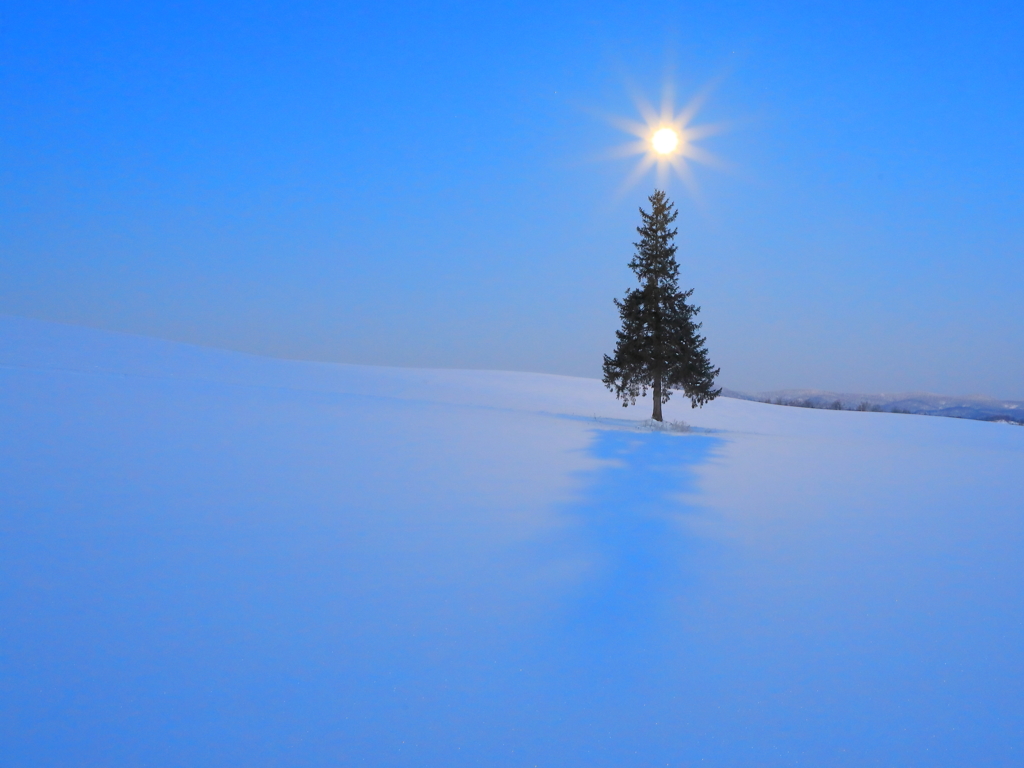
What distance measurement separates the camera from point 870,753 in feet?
10.4

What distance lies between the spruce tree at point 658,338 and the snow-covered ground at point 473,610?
1245 centimetres

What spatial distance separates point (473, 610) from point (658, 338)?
19.4 m

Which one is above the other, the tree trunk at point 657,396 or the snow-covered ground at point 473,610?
the tree trunk at point 657,396

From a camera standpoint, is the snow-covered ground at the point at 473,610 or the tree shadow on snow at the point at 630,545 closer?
the snow-covered ground at the point at 473,610

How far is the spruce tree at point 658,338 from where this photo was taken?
2223cm

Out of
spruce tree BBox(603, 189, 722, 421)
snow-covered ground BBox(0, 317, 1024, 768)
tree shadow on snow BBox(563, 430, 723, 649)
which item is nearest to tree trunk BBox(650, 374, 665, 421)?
spruce tree BBox(603, 189, 722, 421)

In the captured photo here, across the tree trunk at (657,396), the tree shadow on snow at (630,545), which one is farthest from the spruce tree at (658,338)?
the tree shadow on snow at (630,545)

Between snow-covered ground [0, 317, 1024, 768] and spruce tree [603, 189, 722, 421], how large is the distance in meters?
12.5

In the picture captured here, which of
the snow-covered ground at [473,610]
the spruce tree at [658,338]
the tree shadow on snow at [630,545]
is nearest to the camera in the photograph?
the snow-covered ground at [473,610]

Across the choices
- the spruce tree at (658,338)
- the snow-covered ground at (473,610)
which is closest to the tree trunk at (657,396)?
the spruce tree at (658,338)

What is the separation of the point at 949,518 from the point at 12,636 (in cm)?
1132

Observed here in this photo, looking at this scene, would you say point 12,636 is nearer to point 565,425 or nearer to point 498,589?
Result: point 498,589

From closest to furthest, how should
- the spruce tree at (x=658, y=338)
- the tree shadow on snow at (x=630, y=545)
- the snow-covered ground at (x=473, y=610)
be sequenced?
the snow-covered ground at (x=473, y=610) → the tree shadow on snow at (x=630, y=545) → the spruce tree at (x=658, y=338)

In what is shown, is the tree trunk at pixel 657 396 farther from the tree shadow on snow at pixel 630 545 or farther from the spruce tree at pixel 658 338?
the tree shadow on snow at pixel 630 545
